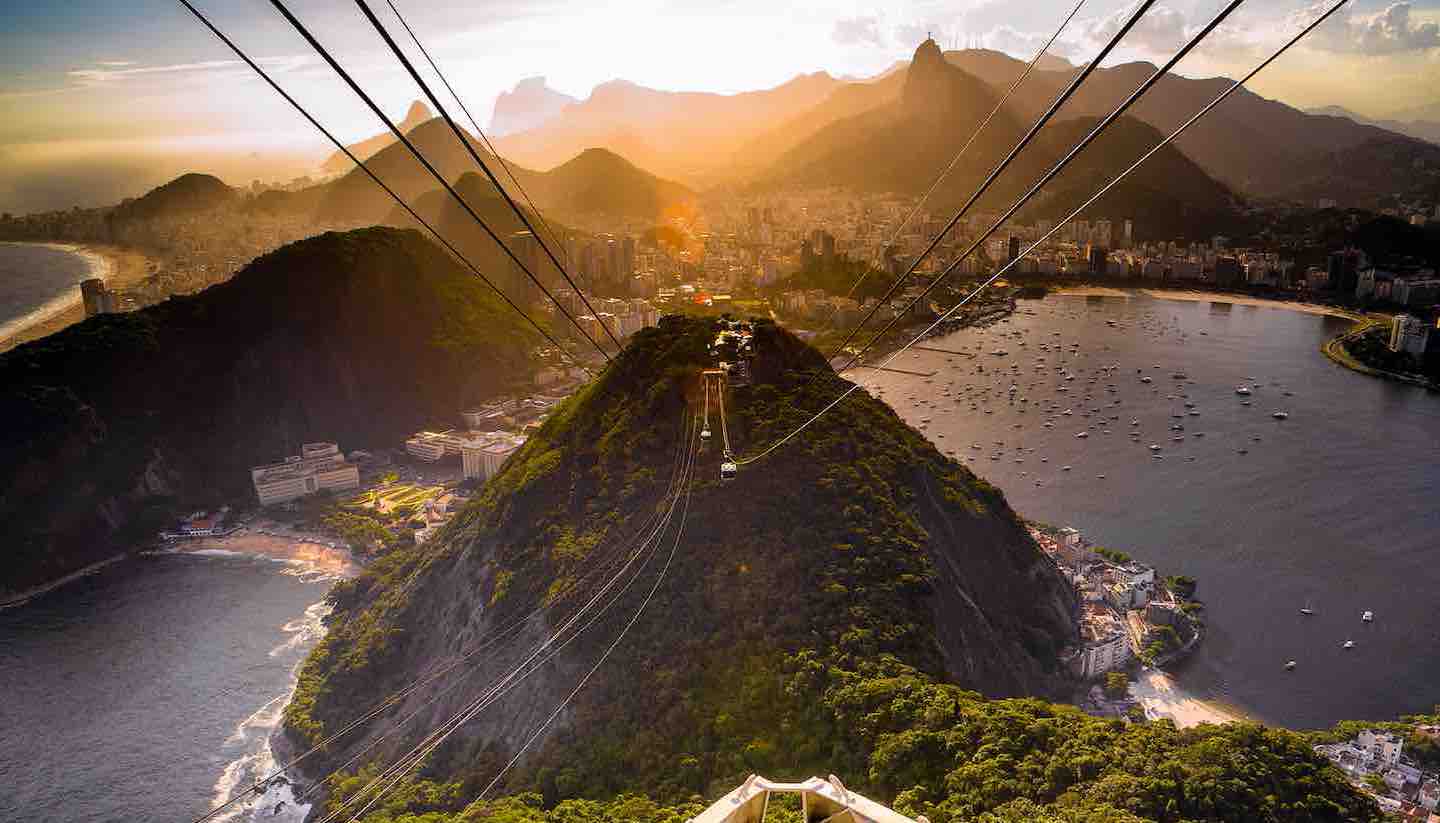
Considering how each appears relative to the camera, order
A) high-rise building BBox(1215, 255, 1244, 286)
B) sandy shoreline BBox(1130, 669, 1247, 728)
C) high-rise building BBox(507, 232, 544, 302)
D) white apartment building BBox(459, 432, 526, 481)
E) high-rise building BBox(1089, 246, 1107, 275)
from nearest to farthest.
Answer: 1. sandy shoreline BBox(1130, 669, 1247, 728)
2. white apartment building BBox(459, 432, 526, 481)
3. high-rise building BBox(507, 232, 544, 302)
4. high-rise building BBox(1215, 255, 1244, 286)
5. high-rise building BBox(1089, 246, 1107, 275)

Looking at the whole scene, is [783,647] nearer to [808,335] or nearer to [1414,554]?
[1414,554]

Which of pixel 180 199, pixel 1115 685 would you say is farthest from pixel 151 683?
pixel 180 199

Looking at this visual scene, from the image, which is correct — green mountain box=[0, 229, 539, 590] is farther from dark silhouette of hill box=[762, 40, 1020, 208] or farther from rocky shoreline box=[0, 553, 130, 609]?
dark silhouette of hill box=[762, 40, 1020, 208]

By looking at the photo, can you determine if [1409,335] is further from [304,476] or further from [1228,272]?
Answer: [304,476]

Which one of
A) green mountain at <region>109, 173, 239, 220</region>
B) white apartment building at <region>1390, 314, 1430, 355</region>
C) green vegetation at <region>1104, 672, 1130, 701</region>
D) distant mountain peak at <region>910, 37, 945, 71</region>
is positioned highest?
distant mountain peak at <region>910, 37, 945, 71</region>

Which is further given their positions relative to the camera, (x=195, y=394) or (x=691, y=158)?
(x=691, y=158)

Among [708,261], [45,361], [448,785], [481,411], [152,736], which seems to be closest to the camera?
[448,785]

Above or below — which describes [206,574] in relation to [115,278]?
below

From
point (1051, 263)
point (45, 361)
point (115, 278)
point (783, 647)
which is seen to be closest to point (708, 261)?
point (1051, 263)

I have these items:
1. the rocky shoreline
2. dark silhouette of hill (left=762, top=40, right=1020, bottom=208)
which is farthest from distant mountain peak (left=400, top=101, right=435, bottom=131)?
the rocky shoreline
